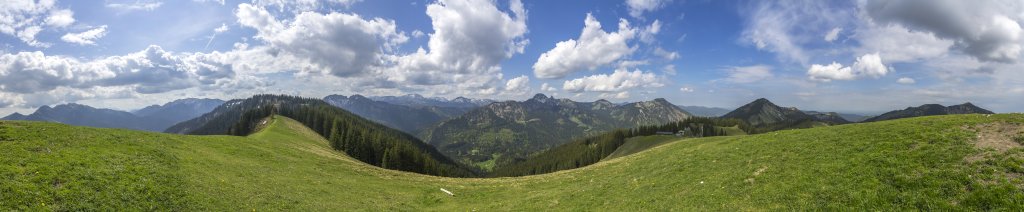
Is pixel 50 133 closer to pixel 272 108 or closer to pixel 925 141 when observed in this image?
pixel 925 141

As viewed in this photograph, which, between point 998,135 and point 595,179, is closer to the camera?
point 998,135

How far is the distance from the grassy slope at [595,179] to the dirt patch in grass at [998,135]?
30.3 inches

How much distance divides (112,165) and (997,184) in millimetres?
49935

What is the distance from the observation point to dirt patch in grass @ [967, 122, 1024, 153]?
2215cm

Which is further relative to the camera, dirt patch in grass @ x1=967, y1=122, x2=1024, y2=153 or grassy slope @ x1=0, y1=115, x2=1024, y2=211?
dirt patch in grass @ x1=967, y1=122, x2=1024, y2=153

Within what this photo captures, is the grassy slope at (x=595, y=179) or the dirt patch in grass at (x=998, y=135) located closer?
the grassy slope at (x=595, y=179)

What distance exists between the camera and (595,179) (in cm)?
4341

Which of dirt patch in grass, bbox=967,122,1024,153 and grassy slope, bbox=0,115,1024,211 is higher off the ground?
dirt patch in grass, bbox=967,122,1024,153

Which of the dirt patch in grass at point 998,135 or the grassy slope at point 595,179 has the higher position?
the dirt patch in grass at point 998,135

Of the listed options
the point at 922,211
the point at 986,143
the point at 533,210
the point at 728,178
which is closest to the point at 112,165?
the point at 533,210

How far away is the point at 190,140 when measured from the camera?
4850 centimetres

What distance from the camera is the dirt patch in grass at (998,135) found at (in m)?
22.1

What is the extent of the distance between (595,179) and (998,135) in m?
28.7

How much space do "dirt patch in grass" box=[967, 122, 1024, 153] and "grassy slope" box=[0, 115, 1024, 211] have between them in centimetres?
77
